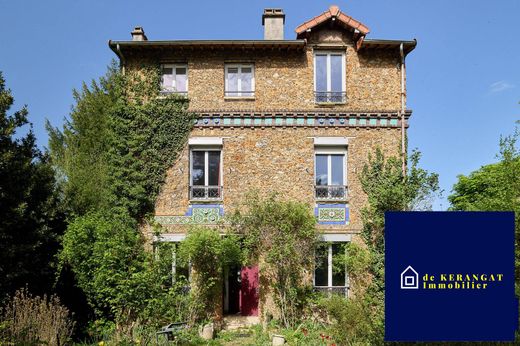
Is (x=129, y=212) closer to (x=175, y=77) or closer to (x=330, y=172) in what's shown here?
(x=175, y=77)

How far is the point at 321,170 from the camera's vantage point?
1420 centimetres

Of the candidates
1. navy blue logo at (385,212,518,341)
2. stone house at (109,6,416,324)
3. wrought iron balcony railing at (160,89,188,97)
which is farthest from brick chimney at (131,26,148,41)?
navy blue logo at (385,212,518,341)

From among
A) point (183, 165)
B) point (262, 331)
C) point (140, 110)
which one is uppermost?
point (140, 110)

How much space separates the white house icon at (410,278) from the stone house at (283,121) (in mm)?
8592

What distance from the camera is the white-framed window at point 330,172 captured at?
1399 centimetres

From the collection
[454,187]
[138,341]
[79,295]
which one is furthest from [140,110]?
[454,187]

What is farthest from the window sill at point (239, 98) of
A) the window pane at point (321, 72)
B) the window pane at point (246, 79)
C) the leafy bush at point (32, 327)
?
the leafy bush at point (32, 327)

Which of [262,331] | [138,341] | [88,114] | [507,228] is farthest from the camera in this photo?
[88,114]

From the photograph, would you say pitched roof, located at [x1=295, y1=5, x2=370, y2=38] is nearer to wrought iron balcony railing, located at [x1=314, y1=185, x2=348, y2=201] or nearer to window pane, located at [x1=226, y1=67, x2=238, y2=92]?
Answer: window pane, located at [x1=226, y1=67, x2=238, y2=92]

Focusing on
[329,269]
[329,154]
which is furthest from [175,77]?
[329,269]

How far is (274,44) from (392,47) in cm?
428

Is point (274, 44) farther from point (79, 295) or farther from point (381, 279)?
point (79, 295)

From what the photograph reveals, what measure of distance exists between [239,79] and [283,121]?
7.39 ft

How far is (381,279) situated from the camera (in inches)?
515
